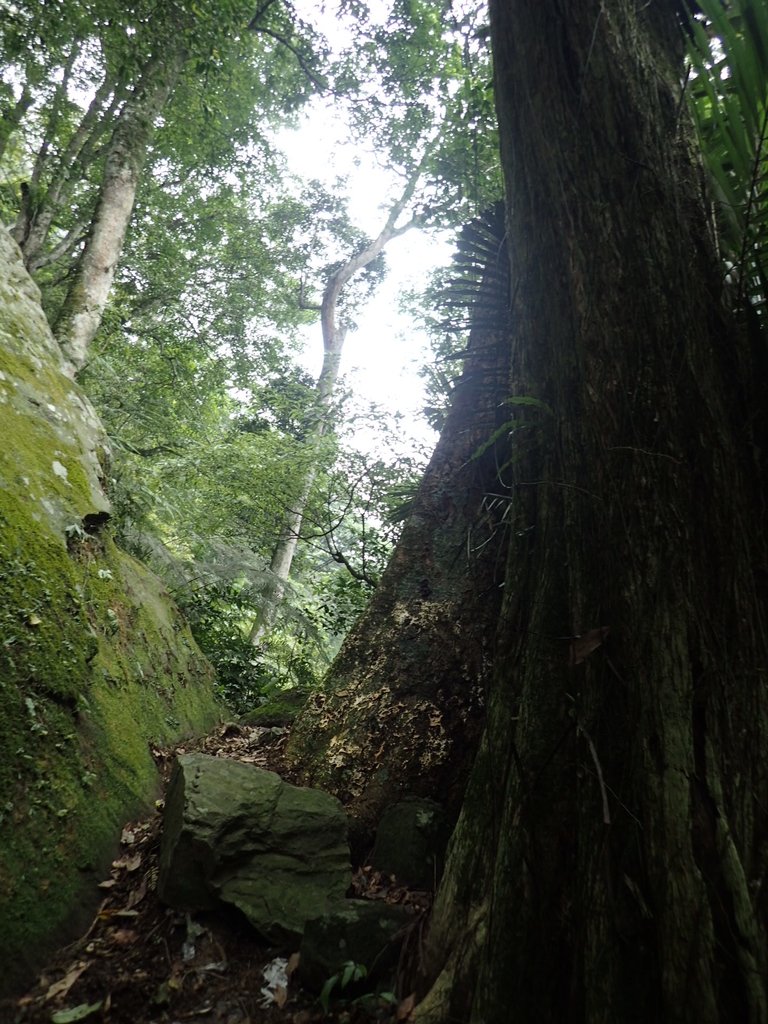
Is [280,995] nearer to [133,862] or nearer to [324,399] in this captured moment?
[133,862]

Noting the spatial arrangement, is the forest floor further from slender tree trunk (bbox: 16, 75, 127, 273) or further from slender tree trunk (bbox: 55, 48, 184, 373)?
slender tree trunk (bbox: 16, 75, 127, 273)

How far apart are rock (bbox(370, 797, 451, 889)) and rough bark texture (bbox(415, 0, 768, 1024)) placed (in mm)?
709

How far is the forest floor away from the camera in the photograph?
1.87m

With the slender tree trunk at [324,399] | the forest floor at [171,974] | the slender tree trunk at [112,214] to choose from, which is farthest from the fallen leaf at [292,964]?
the slender tree trunk at [112,214]

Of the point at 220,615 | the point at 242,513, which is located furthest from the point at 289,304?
the point at 220,615

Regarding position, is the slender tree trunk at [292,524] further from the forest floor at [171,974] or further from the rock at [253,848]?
the forest floor at [171,974]

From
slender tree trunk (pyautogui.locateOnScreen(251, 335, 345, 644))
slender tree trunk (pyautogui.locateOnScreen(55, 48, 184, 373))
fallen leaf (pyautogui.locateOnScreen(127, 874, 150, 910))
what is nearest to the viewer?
fallen leaf (pyautogui.locateOnScreen(127, 874, 150, 910))

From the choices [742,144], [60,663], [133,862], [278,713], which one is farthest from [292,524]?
[742,144]

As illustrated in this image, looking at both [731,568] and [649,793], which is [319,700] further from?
[731,568]

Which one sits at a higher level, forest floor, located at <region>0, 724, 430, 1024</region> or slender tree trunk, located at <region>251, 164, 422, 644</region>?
slender tree trunk, located at <region>251, 164, 422, 644</region>

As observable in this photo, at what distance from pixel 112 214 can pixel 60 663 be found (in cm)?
607

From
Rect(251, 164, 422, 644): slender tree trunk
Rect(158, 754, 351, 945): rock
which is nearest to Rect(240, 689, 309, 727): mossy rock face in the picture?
Rect(251, 164, 422, 644): slender tree trunk

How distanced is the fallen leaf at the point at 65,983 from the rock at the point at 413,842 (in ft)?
3.90

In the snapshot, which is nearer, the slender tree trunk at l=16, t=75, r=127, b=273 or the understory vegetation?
the understory vegetation
